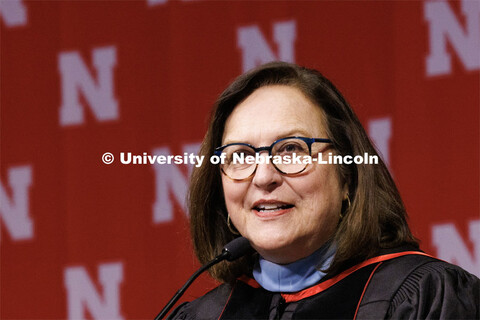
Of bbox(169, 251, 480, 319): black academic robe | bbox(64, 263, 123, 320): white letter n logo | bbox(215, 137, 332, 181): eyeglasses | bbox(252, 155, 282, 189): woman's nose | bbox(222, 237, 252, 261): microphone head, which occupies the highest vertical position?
bbox(215, 137, 332, 181): eyeglasses

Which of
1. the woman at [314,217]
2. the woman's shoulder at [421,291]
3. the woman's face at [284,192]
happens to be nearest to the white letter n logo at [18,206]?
the woman at [314,217]

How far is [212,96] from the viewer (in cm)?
325

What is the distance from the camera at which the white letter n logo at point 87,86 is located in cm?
339

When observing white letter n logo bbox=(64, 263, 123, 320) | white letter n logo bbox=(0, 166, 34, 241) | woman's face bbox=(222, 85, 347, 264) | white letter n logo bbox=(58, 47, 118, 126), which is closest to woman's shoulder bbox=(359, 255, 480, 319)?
woman's face bbox=(222, 85, 347, 264)

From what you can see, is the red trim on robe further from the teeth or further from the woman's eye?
the woman's eye

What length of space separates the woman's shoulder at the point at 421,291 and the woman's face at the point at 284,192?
0.20m

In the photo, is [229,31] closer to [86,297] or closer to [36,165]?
[36,165]

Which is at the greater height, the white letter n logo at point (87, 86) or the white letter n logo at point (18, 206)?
the white letter n logo at point (87, 86)

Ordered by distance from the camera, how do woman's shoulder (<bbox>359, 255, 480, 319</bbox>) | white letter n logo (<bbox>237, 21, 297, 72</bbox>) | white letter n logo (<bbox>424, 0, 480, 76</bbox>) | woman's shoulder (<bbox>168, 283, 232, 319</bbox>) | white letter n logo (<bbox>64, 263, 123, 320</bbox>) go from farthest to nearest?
white letter n logo (<bbox>64, 263, 123, 320</bbox>) < white letter n logo (<bbox>237, 21, 297, 72</bbox>) < white letter n logo (<bbox>424, 0, 480, 76</bbox>) < woman's shoulder (<bbox>168, 283, 232, 319</bbox>) < woman's shoulder (<bbox>359, 255, 480, 319</bbox>)

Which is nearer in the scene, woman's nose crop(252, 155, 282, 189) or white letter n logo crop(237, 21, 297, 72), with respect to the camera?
woman's nose crop(252, 155, 282, 189)

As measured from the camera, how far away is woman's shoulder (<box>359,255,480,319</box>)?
1.57m

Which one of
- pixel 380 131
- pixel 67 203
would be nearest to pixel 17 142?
pixel 67 203

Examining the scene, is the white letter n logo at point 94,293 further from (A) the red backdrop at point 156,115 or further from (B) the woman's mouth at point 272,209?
(B) the woman's mouth at point 272,209

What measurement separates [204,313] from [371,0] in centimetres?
170
